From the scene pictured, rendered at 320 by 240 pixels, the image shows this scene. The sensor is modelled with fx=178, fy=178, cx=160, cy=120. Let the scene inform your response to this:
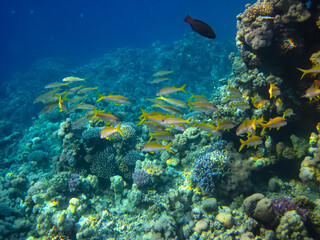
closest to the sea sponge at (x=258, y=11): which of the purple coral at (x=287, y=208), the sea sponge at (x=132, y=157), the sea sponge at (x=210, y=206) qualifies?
the purple coral at (x=287, y=208)

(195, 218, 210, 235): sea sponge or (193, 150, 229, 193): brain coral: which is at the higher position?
(193, 150, 229, 193): brain coral

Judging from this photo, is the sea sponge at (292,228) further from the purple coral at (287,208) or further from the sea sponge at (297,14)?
the sea sponge at (297,14)

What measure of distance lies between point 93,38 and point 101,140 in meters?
117

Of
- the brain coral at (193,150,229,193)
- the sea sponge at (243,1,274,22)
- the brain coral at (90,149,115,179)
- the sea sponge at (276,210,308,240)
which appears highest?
the sea sponge at (243,1,274,22)

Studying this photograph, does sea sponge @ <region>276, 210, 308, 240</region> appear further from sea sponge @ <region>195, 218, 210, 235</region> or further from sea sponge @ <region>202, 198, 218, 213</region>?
sea sponge @ <region>202, 198, 218, 213</region>

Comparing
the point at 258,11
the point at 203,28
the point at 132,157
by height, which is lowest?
the point at 132,157

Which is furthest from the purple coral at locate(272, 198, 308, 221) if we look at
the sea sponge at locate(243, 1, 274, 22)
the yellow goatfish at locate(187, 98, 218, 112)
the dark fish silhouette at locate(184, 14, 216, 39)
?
the sea sponge at locate(243, 1, 274, 22)

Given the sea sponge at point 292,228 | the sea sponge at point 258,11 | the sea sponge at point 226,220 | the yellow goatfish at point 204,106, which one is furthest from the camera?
the sea sponge at point 258,11

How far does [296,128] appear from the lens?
5844 millimetres

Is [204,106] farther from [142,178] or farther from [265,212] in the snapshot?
[142,178]

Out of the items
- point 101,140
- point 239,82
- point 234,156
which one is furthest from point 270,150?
point 101,140

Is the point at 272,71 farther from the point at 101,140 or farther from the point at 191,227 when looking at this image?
the point at 101,140

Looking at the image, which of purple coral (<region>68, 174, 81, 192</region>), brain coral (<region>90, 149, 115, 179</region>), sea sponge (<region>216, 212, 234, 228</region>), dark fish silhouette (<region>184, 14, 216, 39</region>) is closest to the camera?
dark fish silhouette (<region>184, 14, 216, 39</region>)

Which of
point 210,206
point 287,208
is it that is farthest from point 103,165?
point 287,208
